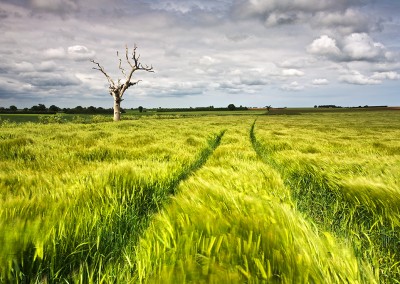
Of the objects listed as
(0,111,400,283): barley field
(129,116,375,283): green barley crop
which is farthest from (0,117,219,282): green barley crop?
(129,116,375,283): green barley crop

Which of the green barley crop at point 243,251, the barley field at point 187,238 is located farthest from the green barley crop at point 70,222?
the green barley crop at point 243,251

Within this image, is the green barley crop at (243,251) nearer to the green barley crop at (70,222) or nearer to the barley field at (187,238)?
the barley field at (187,238)

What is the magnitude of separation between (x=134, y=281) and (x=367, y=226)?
8.24 ft

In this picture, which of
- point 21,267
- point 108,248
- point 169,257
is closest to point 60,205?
point 108,248

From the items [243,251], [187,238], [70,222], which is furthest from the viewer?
[70,222]

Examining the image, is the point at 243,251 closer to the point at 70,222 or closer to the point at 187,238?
→ the point at 187,238

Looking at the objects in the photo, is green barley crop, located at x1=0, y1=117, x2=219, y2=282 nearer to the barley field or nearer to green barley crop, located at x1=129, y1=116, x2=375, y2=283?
the barley field

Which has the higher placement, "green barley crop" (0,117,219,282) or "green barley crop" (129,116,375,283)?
"green barley crop" (129,116,375,283)

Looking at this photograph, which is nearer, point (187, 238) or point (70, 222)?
point (187, 238)

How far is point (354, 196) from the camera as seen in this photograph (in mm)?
3432

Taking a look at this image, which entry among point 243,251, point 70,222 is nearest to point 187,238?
point 243,251

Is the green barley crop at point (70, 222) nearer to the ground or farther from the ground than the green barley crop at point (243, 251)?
nearer to the ground

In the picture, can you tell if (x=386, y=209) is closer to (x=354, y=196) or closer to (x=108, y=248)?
(x=354, y=196)

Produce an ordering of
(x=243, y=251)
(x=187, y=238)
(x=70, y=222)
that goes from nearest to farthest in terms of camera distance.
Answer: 1. (x=243, y=251)
2. (x=187, y=238)
3. (x=70, y=222)
